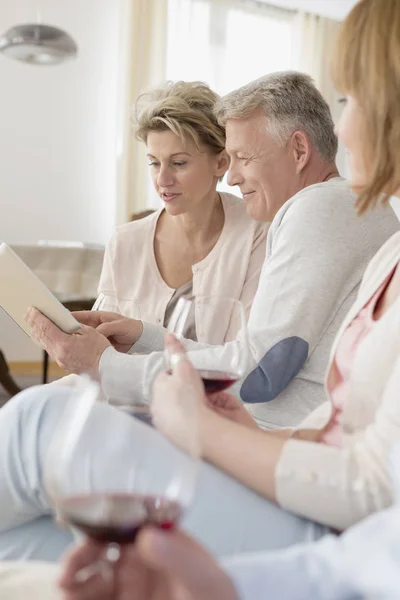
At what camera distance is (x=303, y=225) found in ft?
5.16

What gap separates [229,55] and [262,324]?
5.22m

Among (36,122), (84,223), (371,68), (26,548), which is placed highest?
(371,68)

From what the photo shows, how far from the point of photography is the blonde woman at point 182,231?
85.5 inches

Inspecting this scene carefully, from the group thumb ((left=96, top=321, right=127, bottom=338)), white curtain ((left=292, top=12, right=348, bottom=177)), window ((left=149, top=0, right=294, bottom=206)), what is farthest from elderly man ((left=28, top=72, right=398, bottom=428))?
white curtain ((left=292, top=12, right=348, bottom=177))

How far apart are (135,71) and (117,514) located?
18.3 ft

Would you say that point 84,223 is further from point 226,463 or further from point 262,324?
point 226,463

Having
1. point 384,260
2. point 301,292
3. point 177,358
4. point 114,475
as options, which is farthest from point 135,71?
point 114,475

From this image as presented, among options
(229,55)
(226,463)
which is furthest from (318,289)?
(229,55)

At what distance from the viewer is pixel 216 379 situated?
1.08 meters

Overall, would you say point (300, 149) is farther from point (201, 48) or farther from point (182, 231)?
point (201, 48)

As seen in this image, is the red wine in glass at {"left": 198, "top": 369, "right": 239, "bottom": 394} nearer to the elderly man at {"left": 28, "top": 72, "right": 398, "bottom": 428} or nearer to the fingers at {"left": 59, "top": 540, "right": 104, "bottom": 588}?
the elderly man at {"left": 28, "top": 72, "right": 398, "bottom": 428}

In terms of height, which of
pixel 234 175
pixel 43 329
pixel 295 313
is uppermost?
pixel 234 175

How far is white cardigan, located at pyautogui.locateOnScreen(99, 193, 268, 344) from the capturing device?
2164 millimetres

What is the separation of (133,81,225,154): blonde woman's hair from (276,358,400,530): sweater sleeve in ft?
4.69
